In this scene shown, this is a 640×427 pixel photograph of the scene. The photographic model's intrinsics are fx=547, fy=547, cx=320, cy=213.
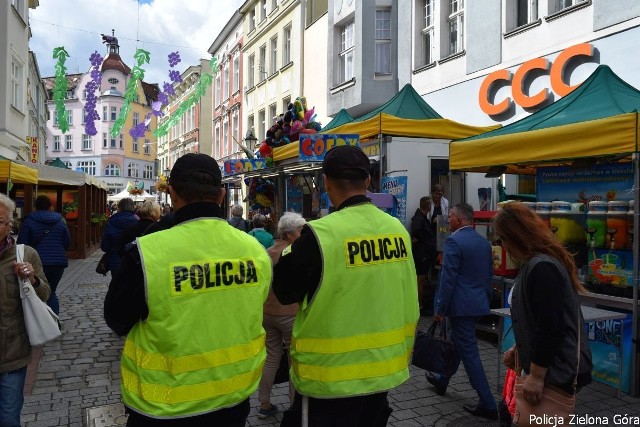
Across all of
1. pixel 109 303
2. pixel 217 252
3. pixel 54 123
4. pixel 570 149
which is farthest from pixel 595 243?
pixel 54 123

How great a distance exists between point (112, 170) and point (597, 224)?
58.4 metres

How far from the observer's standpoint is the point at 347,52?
56.2ft

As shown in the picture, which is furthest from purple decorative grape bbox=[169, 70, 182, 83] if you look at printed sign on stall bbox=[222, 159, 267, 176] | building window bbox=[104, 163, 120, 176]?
building window bbox=[104, 163, 120, 176]

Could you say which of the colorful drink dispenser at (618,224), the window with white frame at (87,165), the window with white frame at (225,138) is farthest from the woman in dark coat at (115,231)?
the window with white frame at (87,165)

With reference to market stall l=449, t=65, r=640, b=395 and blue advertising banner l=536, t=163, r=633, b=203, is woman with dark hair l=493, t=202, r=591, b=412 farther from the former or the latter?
blue advertising banner l=536, t=163, r=633, b=203

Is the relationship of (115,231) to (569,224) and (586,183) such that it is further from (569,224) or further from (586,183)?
(586,183)

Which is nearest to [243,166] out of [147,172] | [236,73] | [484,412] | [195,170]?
[484,412]

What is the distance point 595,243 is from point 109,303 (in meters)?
5.07

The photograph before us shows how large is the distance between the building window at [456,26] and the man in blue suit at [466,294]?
9048mm

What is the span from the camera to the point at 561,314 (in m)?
2.54

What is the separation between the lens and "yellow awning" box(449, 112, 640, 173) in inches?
189

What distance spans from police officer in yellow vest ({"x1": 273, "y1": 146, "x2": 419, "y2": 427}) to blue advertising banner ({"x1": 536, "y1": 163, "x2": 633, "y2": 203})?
13.4 feet

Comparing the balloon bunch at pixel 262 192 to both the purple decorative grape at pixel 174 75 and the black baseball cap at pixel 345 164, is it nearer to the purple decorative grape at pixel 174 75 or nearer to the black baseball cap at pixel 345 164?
the black baseball cap at pixel 345 164

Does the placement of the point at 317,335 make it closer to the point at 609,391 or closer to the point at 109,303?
the point at 109,303
